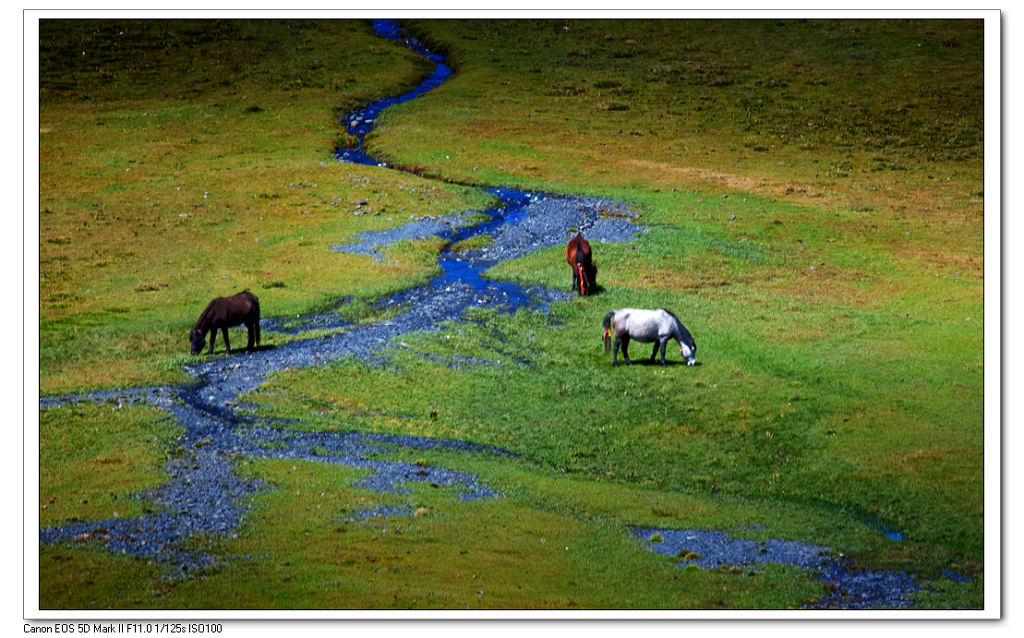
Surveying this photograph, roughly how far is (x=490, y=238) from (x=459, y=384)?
18307mm

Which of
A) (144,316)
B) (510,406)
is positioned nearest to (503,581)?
(510,406)

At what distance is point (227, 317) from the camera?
32.8m

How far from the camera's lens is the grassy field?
21.0m

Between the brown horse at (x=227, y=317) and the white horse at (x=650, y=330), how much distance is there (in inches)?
415

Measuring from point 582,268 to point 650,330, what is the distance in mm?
7982

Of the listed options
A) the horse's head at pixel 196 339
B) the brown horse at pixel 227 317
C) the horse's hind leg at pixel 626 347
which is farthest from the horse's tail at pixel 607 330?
the horse's head at pixel 196 339

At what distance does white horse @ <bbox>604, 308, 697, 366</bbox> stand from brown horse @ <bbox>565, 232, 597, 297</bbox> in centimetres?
717

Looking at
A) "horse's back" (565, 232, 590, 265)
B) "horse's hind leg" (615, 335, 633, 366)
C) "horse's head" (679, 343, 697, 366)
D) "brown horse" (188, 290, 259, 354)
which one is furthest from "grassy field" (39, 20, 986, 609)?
"horse's back" (565, 232, 590, 265)

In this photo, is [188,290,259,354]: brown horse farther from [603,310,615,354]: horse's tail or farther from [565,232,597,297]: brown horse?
[565,232,597,297]: brown horse

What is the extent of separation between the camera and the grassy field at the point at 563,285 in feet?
68.9

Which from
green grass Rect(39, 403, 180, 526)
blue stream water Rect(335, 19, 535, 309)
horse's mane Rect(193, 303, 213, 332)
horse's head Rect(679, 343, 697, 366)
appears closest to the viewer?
green grass Rect(39, 403, 180, 526)

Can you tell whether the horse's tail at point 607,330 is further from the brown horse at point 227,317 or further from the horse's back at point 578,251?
the brown horse at point 227,317

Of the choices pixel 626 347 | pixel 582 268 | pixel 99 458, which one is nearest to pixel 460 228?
pixel 582 268

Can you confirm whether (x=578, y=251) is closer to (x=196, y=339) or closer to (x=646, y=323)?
(x=646, y=323)
